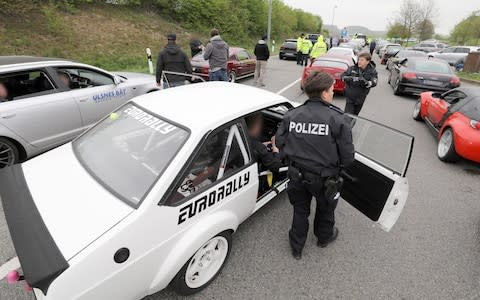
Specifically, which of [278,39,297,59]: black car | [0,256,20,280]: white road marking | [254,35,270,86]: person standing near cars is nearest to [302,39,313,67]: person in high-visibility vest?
[278,39,297,59]: black car

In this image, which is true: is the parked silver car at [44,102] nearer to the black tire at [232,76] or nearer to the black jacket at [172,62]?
the black jacket at [172,62]

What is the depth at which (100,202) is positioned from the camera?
1.81 m

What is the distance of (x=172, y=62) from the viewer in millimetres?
5824

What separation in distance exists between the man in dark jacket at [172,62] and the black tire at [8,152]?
2.88m

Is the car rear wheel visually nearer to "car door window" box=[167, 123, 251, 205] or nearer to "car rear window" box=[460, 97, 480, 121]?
"car rear window" box=[460, 97, 480, 121]

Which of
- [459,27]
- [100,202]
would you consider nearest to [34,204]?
[100,202]

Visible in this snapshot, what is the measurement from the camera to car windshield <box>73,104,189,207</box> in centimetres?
191

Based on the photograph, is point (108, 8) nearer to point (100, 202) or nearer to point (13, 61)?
point (13, 61)

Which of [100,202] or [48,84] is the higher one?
[48,84]

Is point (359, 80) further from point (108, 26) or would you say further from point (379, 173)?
point (108, 26)

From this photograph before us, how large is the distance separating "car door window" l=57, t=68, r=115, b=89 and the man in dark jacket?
1.25m

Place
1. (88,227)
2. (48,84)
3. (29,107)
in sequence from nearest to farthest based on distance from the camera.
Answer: (88,227)
(29,107)
(48,84)

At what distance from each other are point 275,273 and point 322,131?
54.1 inches

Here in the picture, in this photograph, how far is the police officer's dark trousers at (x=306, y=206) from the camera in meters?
2.29
